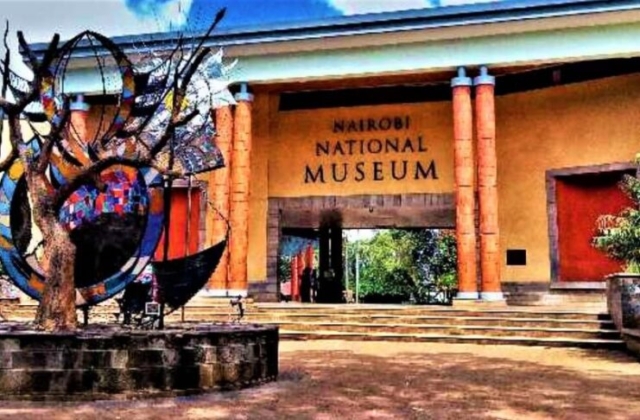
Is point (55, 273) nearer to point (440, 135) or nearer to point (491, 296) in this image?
point (491, 296)

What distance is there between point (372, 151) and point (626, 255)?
11835 mm

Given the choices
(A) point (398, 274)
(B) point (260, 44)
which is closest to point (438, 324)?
(B) point (260, 44)

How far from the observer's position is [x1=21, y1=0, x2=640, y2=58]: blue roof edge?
1741 centimetres

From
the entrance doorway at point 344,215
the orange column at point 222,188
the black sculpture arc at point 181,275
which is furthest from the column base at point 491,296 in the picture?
the black sculpture arc at point 181,275

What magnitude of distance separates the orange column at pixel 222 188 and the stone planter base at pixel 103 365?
37.5 feet

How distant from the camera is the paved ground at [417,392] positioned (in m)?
6.61

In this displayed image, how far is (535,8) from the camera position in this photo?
57.9 feet

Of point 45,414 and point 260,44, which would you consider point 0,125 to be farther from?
point 260,44

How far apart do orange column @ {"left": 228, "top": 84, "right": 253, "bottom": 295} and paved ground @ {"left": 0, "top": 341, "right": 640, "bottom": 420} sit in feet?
24.3

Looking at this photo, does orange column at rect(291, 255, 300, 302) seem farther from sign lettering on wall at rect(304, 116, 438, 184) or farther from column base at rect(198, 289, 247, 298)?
column base at rect(198, 289, 247, 298)

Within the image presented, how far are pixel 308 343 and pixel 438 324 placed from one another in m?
3.26

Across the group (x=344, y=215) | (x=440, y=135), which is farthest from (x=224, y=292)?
(x=440, y=135)

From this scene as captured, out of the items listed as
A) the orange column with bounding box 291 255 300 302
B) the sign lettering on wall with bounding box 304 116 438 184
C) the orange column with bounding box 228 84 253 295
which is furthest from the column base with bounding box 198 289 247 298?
the orange column with bounding box 291 255 300 302

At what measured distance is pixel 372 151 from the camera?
22203 millimetres
